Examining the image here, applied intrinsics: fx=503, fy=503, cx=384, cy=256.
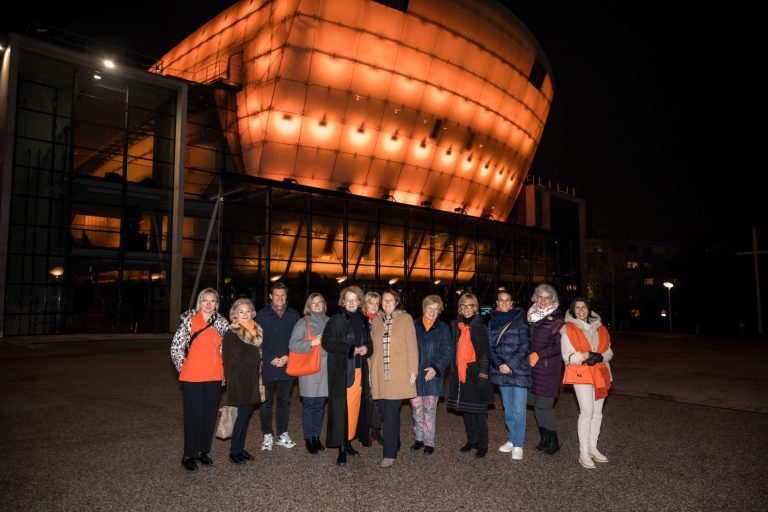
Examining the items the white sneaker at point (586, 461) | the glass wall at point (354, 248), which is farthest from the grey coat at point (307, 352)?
the glass wall at point (354, 248)

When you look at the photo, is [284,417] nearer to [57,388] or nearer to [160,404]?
[160,404]

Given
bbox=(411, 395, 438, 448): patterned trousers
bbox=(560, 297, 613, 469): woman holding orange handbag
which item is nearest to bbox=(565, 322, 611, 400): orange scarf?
bbox=(560, 297, 613, 469): woman holding orange handbag

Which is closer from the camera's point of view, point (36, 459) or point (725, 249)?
point (36, 459)

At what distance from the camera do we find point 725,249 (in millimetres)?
98375

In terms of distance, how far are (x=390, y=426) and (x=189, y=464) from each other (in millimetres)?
2163

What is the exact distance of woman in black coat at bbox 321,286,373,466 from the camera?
18.5ft

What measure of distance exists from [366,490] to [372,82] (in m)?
24.8

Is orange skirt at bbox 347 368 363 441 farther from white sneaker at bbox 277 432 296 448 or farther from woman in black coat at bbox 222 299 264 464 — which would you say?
woman in black coat at bbox 222 299 264 464

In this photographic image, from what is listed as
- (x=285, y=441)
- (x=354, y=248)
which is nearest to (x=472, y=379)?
(x=285, y=441)

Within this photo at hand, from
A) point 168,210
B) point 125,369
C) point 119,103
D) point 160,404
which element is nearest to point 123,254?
point 168,210

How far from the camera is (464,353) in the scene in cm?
614

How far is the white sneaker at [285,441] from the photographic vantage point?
6179mm

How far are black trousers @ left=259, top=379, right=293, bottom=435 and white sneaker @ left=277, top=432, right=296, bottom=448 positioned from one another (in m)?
0.05

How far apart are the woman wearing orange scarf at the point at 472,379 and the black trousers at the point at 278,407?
6.79ft
